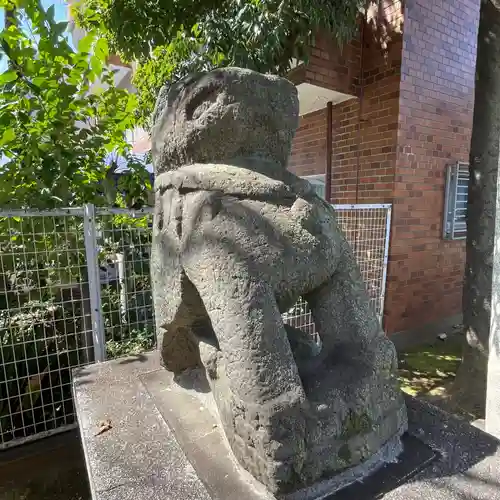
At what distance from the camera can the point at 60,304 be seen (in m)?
2.51

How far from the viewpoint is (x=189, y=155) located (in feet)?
4.70

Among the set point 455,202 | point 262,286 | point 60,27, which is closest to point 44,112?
point 60,27

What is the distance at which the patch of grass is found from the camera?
3.30 metres

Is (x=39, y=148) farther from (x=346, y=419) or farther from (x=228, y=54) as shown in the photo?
(x=346, y=419)

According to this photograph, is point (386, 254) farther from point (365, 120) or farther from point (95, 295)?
point (95, 295)

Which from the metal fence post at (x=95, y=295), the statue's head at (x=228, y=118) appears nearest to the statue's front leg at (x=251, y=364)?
the statue's head at (x=228, y=118)

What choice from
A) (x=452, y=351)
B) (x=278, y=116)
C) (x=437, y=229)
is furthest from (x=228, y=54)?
(x=452, y=351)

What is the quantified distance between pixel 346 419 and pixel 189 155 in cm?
105

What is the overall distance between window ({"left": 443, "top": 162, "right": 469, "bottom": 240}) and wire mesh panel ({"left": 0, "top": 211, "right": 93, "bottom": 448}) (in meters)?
3.69

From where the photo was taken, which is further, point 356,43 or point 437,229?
point 437,229

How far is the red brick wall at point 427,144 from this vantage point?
3.72 m

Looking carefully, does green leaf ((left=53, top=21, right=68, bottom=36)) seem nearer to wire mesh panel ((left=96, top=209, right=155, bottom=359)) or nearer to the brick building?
wire mesh panel ((left=96, top=209, right=155, bottom=359))

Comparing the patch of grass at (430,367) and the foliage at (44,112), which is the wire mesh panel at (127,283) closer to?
the foliage at (44,112)

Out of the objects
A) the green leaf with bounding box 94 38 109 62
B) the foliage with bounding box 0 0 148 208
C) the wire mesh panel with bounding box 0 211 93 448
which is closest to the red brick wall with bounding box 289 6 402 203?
the green leaf with bounding box 94 38 109 62
